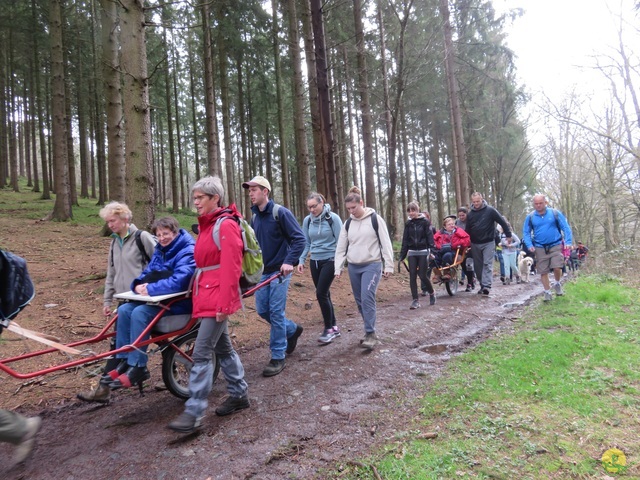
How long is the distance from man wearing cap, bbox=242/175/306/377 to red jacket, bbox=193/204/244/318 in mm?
1223

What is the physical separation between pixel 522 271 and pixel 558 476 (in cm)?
1224

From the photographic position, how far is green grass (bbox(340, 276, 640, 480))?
99.0 inches

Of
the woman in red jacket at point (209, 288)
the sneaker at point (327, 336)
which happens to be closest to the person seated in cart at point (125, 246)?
the woman in red jacket at point (209, 288)

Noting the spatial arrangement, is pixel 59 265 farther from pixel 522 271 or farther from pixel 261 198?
pixel 522 271

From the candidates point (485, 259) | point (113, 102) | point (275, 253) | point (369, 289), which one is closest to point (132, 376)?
point (275, 253)

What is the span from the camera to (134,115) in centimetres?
615

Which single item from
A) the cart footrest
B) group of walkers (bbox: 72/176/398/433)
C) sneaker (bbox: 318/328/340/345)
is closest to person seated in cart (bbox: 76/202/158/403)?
group of walkers (bbox: 72/176/398/433)

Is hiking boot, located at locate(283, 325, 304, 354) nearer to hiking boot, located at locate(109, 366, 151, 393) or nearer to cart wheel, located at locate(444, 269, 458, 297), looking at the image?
hiking boot, located at locate(109, 366, 151, 393)

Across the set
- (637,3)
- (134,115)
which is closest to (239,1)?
(134,115)

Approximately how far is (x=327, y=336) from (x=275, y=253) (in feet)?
5.61

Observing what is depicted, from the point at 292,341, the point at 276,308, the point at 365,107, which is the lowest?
the point at 292,341

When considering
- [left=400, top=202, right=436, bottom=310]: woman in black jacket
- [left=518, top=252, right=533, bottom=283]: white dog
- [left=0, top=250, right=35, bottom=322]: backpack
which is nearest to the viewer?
[left=0, top=250, right=35, bottom=322]: backpack

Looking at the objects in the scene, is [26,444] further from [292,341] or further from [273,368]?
[292,341]

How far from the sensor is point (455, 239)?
32.6ft
